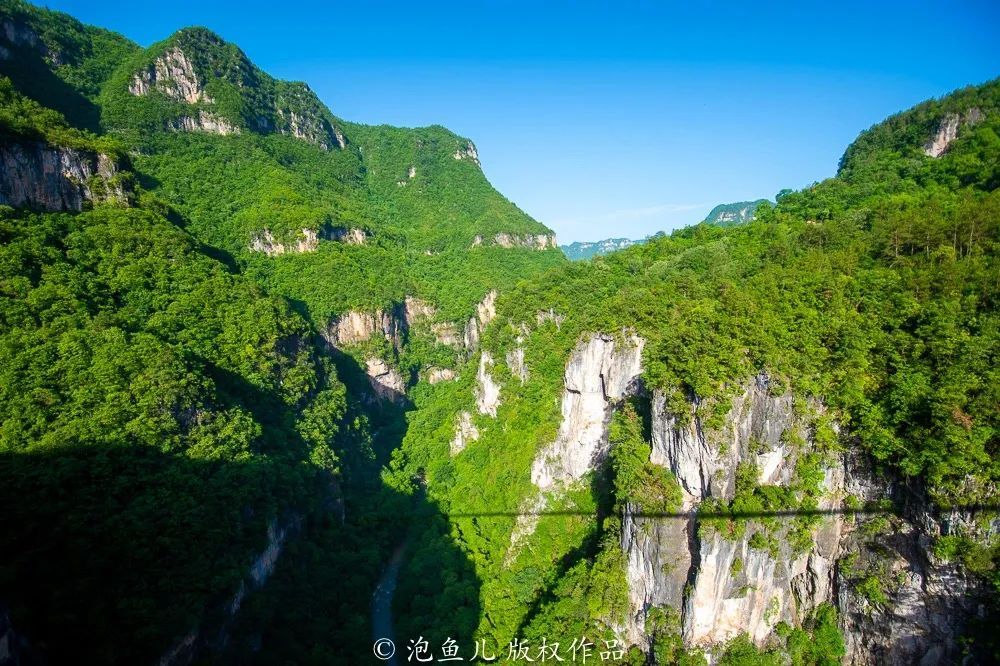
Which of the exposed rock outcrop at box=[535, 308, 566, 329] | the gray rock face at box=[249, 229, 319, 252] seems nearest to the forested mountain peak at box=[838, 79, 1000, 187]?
the exposed rock outcrop at box=[535, 308, 566, 329]

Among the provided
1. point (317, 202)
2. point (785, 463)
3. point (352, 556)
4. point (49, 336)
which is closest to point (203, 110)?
point (317, 202)

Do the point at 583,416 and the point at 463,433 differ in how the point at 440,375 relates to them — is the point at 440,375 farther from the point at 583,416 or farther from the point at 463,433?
the point at 583,416

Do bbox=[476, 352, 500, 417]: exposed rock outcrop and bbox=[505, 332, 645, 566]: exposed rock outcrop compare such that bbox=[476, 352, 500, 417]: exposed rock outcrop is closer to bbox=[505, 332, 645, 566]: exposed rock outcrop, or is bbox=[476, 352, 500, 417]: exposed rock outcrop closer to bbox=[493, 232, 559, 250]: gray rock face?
bbox=[505, 332, 645, 566]: exposed rock outcrop

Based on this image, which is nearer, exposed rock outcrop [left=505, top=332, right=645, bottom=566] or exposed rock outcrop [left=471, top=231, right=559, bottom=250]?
exposed rock outcrop [left=505, top=332, right=645, bottom=566]

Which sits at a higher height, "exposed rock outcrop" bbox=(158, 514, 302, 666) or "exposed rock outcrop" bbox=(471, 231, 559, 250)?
"exposed rock outcrop" bbox=(471, 231, 559, 250)

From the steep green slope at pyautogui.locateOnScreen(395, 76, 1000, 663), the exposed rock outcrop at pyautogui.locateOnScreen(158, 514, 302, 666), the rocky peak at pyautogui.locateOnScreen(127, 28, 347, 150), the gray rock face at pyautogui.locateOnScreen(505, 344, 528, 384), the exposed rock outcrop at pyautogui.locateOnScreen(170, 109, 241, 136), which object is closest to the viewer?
the steep green slope at pyautogui.locateOnScreen(395, 76, 1000, 663)

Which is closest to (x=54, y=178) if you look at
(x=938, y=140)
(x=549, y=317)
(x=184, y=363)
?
(x=184, y=363)

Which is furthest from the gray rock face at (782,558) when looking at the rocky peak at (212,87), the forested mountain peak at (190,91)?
the rocky peak at (212,87)
